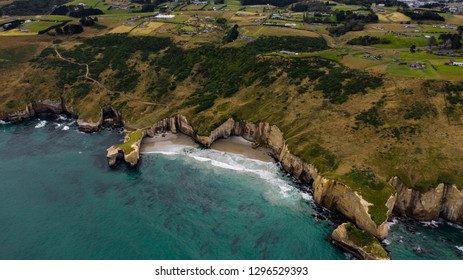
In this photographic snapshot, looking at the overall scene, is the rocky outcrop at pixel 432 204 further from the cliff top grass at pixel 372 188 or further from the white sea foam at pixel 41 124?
the white sea foam at pixel 41 124

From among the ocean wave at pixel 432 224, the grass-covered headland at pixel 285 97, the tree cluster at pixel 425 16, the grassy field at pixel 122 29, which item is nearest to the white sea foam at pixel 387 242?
the grass-covered headland at pixel 285 97

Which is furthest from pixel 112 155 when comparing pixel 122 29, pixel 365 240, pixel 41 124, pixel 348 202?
pixel 122 29

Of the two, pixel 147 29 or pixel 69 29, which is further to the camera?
Answer: pixel 69 29

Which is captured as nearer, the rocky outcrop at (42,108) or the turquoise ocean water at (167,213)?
the turquoise ocean water at (167,213)

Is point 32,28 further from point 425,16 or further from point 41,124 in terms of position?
point 425,16

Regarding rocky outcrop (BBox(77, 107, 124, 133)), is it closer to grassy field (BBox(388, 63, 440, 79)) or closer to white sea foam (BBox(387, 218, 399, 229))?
white sea foam (BBox(387, 218, 399, 229))
